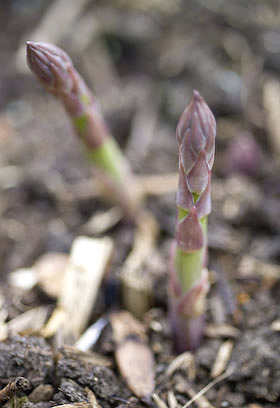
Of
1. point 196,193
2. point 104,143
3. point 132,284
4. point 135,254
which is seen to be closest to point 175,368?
point 132,284

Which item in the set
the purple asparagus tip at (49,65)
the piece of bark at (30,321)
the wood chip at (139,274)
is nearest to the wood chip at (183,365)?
the wood chip at (139,274)

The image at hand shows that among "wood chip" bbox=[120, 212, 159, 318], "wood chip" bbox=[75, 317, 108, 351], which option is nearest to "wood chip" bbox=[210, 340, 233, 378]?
"wood chip" bbox=[120, 212, 159, 318]

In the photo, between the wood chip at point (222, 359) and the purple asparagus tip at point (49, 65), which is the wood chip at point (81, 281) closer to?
the wood chip at point (222, 359)

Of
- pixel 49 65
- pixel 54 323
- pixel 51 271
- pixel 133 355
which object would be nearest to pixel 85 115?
pixel 49 65

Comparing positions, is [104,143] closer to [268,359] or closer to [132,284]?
Answer: [132,284]

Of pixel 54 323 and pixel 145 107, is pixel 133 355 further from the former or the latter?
pixel 145 107

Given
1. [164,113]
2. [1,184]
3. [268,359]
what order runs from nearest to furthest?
[268,359] < [1,184] < [164,113]
